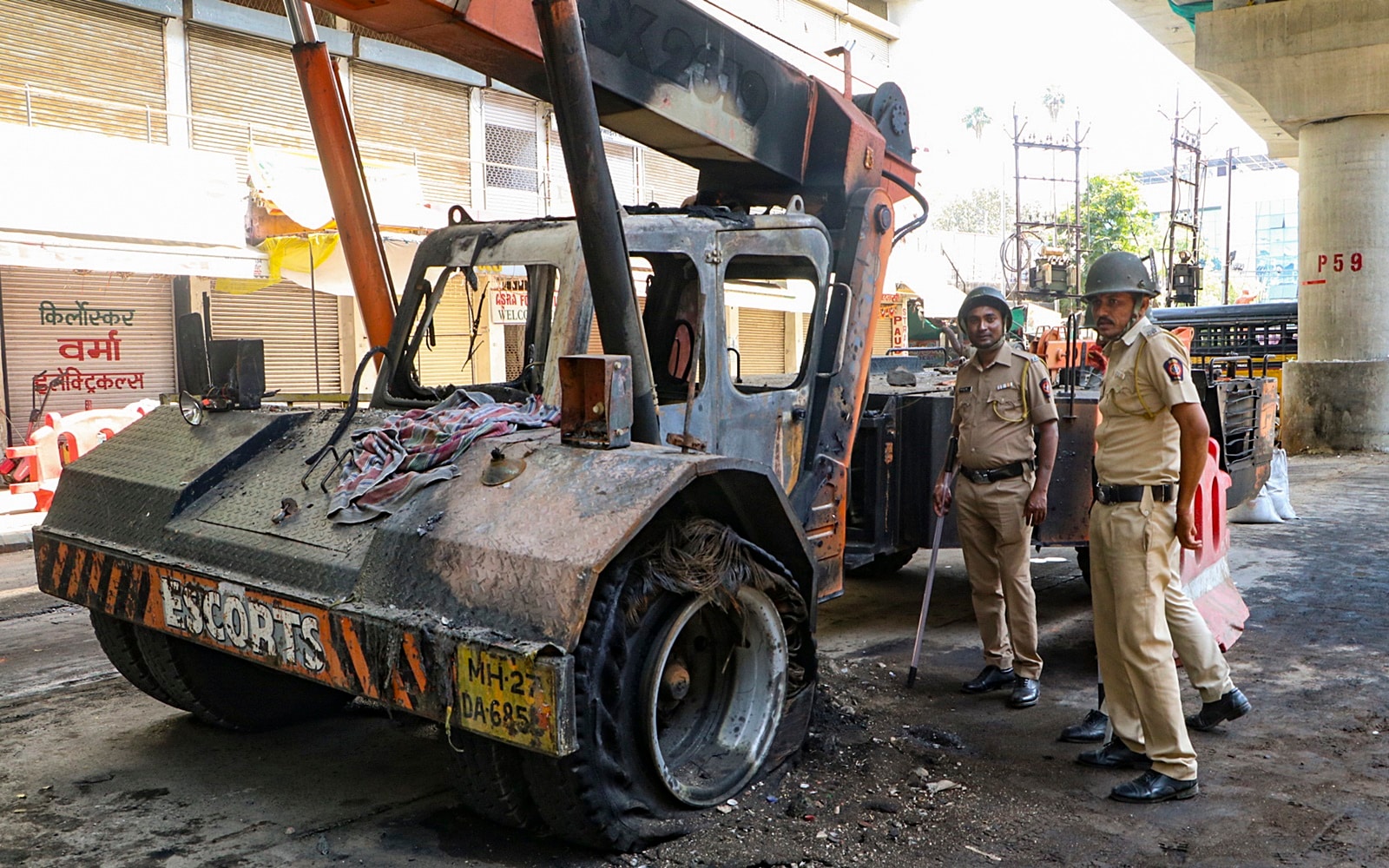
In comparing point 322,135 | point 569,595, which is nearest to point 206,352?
point 322,135

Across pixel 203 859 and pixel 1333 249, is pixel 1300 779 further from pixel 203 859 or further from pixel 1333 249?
pixel 1333 249

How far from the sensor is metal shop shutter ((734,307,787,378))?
24.3m

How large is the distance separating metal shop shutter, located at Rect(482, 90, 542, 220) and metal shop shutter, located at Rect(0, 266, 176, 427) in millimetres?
5837

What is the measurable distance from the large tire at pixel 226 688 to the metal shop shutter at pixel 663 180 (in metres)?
17.5

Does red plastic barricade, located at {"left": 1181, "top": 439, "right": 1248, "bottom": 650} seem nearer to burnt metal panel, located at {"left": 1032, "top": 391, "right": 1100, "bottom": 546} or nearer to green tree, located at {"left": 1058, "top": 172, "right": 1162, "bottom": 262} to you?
burnt metal panel, located at {"left": 1032, "top": 391, "right": 1100, "bottom": 546}

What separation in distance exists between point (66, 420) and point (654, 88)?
9.49 m

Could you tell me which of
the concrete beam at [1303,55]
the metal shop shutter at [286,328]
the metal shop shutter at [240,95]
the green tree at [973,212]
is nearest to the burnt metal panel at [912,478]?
the metal shop shutter at [286,328]

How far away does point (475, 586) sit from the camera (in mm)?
3451

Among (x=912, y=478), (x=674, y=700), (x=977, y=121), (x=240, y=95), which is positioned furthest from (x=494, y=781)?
(x=977, y=121)

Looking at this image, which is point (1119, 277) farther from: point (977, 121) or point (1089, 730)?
point (977, 121)

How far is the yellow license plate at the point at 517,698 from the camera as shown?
318 cm

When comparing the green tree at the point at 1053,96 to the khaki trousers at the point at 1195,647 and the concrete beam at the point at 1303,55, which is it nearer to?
the concrete beam at the point at 1303,55

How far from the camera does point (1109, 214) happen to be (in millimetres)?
34500

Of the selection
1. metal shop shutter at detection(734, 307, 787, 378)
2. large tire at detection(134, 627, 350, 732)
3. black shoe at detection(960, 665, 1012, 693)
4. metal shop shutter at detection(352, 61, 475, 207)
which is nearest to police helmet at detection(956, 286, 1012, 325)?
black shoe at detection(960, 665, 1012, 693)
